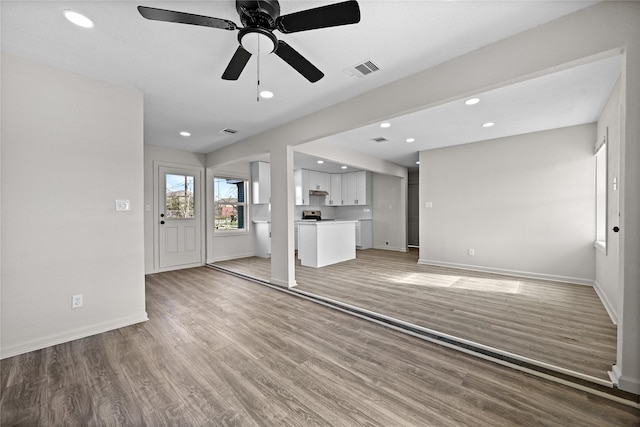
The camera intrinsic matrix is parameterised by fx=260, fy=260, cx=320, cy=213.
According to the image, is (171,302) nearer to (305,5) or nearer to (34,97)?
(34,97)

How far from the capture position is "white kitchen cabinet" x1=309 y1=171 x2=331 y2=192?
26.4 ft

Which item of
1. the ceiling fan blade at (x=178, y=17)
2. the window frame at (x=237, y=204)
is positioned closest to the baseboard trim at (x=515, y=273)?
the window frame at (x=237, y=204)

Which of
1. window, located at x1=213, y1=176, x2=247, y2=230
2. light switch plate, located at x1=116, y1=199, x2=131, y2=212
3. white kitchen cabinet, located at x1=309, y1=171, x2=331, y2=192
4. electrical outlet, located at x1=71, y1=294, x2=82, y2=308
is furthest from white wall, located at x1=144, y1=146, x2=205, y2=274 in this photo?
white kitchen cabinet, located at x1=309, y1=171, x2=331, y2=192

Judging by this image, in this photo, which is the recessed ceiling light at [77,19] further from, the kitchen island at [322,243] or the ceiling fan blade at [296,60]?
the kitchen island at [322,243]

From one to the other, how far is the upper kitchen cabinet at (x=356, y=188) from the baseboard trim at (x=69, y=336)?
21.4 ft

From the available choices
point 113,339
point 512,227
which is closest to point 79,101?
point 113,339

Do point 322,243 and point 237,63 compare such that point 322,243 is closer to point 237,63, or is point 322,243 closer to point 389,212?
point 389,212

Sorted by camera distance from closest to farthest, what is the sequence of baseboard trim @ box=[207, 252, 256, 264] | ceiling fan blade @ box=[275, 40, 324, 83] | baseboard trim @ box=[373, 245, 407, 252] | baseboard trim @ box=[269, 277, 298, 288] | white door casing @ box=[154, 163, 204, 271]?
ceiling fan blade @ box=[275, 40, 324, 83] → baseboard trim @ box=[269, 277, 298, 288] → white door casing @ box=[154, 163, 204, 271] → baseboard trim @ box=[207, 252, 256, 264] → baseboard trim @ box=[373, 245, 407, 252]

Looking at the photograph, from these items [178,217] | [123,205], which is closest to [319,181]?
[178,217]

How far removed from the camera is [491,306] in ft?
10.5

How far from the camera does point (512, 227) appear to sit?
15.9 feet

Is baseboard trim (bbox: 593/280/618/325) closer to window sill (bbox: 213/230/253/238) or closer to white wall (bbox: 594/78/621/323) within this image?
white wall (bbox: 594/78/621/323)

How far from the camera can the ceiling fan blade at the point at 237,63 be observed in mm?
1853

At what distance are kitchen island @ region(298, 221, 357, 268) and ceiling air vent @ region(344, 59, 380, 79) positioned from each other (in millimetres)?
3336
